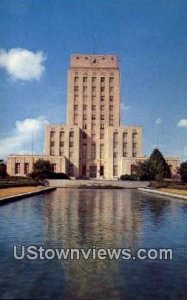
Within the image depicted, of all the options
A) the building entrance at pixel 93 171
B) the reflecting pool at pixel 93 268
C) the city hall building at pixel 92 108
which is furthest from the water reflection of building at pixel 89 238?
the building entrance at pixel 93 171

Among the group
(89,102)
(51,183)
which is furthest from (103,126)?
(51,183)

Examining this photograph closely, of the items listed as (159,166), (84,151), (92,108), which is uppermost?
(92,108)

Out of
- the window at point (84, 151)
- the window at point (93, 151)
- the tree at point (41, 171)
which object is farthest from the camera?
the window at point (93, 151)

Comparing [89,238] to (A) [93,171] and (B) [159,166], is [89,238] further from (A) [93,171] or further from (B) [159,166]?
(A) [93,171]

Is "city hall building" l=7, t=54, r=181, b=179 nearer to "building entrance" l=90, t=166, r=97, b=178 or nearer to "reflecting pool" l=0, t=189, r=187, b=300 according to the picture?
"building entrance" l=90, t=166, r=97, b=178

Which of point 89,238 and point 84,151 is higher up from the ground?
point 84,151

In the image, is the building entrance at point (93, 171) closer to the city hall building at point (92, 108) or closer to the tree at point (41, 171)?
the city hall building at point (92, 108)

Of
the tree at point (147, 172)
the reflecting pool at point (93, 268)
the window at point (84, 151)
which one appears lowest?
the reflecting pool at point (93, 268)

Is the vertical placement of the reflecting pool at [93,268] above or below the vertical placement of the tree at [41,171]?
below

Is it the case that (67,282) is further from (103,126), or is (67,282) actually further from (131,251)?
(103,126)

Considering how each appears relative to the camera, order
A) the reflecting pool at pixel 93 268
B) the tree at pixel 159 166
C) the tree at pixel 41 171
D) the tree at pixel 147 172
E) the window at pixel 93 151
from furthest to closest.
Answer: the window at pixel 93 151
the tree at pixel 41 171
the tree at pixel 147 172
the tree at pixel 159 166
the reflecting pool at pixel 93 268

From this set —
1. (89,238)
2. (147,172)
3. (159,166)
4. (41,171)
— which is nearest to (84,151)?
(41,171)

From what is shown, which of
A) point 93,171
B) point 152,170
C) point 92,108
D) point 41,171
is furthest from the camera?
point 92,108

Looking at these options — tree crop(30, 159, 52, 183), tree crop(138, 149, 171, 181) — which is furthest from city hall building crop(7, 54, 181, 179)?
tree crop(138, 149, 171, 181)
